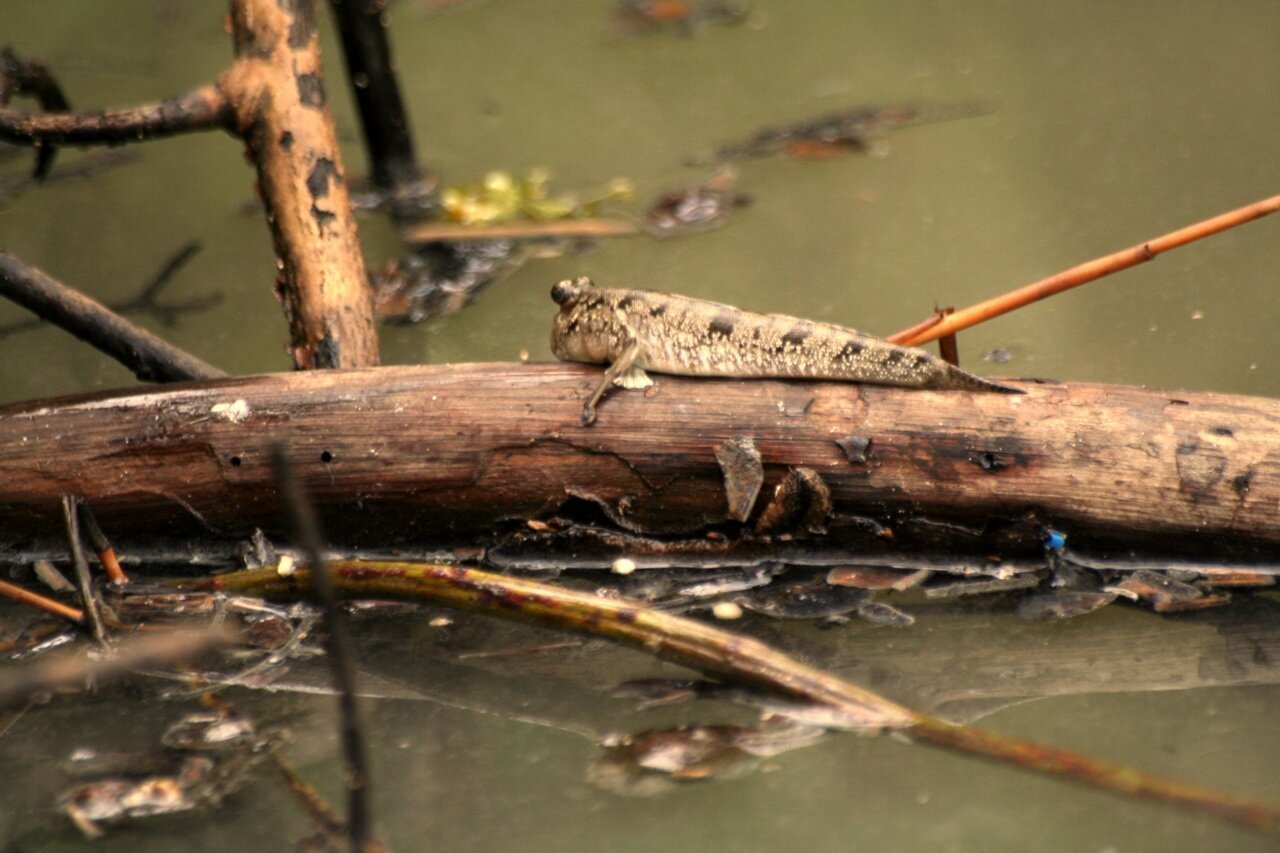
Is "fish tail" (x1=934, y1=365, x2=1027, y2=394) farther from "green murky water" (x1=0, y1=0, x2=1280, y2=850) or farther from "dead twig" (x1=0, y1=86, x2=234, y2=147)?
"dead twig" (x1=0, y1=86, x2=234, y2=147)

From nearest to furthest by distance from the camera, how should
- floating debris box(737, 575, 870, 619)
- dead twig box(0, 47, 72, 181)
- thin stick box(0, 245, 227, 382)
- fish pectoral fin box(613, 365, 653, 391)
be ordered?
floating debris box(737, 575, 870, 619), fish pectoral fin box(613, 365, 653, 391), thin stick box(0, 245, 227, 382), dead twig box(0, 47, 72, 181)

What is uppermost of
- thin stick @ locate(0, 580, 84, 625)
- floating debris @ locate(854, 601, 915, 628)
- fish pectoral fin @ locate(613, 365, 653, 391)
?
fish pectoral fin @ locate(613, 365, 653, 391)

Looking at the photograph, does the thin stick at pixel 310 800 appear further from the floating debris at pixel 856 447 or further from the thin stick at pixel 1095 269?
the thin stick at pixel 1095 269

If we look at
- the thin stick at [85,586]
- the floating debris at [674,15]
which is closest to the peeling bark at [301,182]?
the thin stick at [85,586]

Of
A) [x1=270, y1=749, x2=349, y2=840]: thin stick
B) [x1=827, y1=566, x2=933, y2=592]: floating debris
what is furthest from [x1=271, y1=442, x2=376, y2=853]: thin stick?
[x1=827, y1=566, x2=933, y2=592]: floating debris

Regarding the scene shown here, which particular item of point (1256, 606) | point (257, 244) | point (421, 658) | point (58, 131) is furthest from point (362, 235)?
point (1256, 606)

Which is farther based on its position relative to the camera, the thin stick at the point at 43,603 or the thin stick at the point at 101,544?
the thin stick at the point at 101,544
